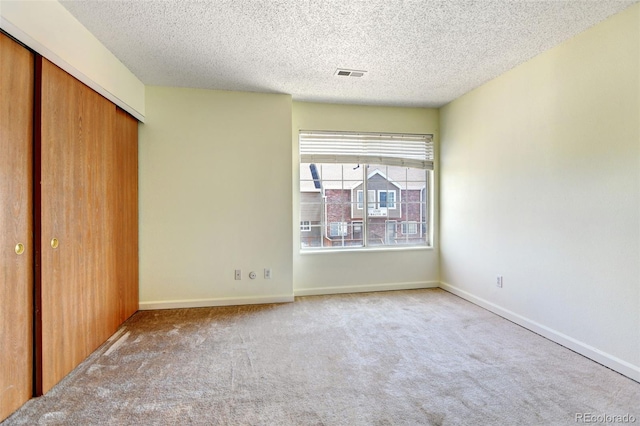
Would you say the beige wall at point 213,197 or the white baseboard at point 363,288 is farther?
the white baseboard at point 363,288

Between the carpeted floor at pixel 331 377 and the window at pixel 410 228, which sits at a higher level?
the window at pixel 410 228

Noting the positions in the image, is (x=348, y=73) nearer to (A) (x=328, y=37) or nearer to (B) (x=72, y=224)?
(A) (x=328, y=37)

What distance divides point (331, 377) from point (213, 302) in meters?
2.04

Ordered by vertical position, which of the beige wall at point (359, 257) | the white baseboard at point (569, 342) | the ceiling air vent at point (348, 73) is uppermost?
the ceiling air vent at point (348, 73)

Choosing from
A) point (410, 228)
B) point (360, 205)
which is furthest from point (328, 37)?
point (410, 228)

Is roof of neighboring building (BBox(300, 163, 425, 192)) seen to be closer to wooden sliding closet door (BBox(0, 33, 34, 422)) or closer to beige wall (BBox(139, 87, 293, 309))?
beige wall (BBox(139, 87, 293, 309))

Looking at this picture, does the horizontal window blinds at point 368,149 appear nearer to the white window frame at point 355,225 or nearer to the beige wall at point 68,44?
the white window frame at point 355,225

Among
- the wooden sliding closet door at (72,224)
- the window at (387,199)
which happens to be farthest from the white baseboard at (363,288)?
the wooden sliding closet door at (72,224)

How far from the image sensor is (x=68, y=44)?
2.21 m

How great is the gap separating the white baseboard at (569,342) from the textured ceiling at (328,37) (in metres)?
2.48

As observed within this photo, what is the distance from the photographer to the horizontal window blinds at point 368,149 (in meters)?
4.31

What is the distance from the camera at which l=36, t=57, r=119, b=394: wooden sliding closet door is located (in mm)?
2020

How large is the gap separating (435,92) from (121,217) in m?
3.81

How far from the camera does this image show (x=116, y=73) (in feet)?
9.57
